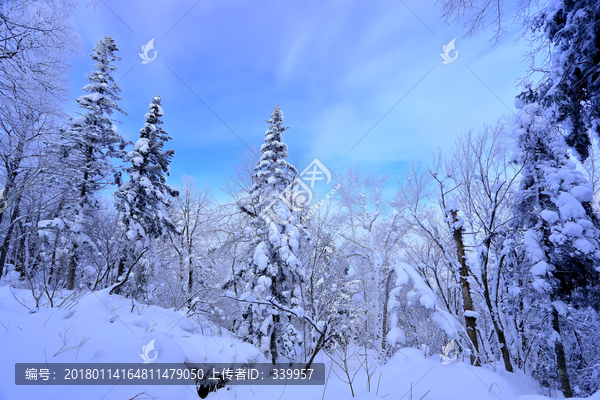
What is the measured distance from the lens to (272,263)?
10.7 m

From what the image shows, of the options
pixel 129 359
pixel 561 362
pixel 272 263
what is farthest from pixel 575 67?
pixel 272 263

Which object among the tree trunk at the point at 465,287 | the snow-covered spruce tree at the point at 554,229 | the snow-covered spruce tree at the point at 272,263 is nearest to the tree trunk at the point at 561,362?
the snow-covered spruce tree at the point at 554,229

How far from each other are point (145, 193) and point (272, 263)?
750 centimetres

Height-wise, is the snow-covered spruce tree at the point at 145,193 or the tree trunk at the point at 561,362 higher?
the snow-covered spruce tree at the point at 145,193

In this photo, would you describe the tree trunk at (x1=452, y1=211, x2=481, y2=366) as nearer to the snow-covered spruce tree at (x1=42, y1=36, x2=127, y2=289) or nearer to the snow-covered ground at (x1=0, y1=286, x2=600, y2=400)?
the snow-covered ground at (x1=0, y1=286, x2=600, y2=400)

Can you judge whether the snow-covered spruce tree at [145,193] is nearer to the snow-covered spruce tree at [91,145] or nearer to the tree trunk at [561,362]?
the snow-covered spruce tree at [91,145]

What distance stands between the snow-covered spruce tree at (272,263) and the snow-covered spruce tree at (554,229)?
8142 millimetres

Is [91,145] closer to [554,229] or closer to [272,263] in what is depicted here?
[272,263]

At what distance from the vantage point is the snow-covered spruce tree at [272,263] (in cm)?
1023

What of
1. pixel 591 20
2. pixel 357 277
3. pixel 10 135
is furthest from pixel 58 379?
pixel 357 277

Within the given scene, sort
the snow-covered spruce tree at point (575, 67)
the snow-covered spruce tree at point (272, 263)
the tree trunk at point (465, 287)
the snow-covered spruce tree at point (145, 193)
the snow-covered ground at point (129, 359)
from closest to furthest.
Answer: the snow-covered ground at point (129, 359) < the snow-covered spruce tree at point (575, 67) < the tree trunk at point (465, 287) < the snow-covered spruce tree at point (272, 263) < the snow-covered spruce tree at point (145, 193)

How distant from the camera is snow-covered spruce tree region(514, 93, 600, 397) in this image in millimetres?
7680

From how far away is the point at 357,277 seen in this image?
20.6 meters

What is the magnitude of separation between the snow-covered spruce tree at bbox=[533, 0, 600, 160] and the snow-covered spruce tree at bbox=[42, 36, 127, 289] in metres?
16.2
